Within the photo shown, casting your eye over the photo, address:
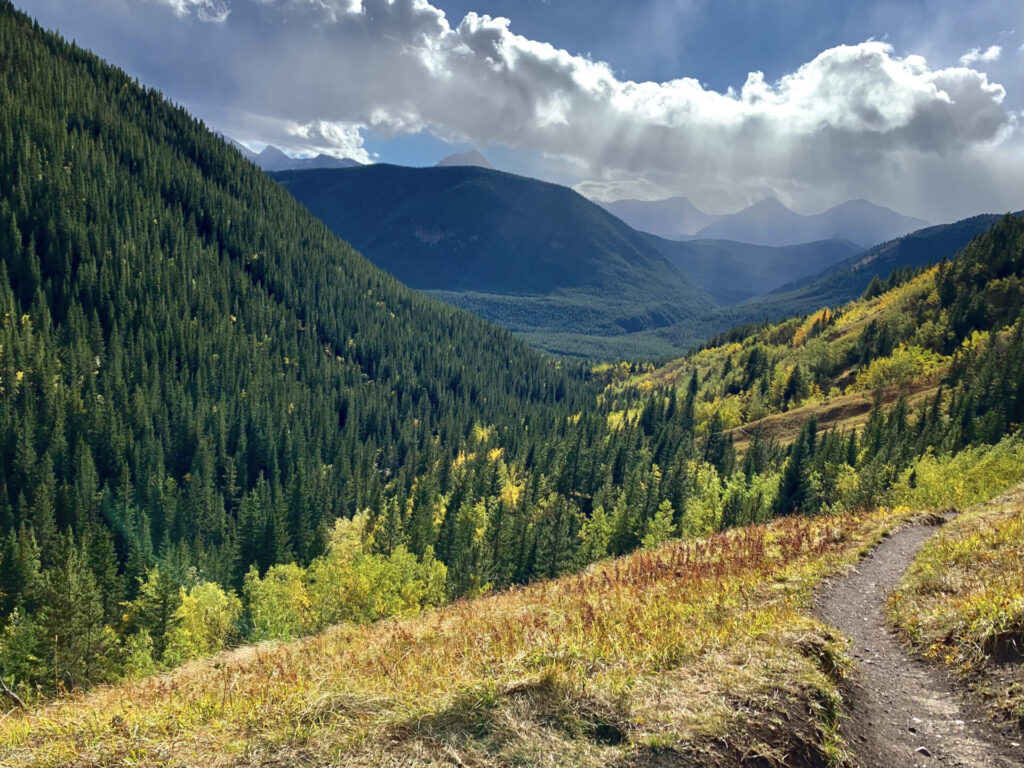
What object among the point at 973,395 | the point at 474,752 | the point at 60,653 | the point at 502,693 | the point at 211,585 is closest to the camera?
the point at 474,752

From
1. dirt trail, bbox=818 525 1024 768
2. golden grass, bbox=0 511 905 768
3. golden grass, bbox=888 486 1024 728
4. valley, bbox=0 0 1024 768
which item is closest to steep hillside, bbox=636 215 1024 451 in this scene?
valley, bbox=0 0 1024 768

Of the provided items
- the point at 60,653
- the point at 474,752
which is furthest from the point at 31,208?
the point at 474,752

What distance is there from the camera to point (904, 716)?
7848mm

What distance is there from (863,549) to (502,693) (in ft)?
52.0

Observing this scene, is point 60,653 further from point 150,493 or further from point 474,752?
point 150,493

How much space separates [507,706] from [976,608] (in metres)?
9.71

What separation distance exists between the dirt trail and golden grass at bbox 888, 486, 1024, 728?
0.45 m

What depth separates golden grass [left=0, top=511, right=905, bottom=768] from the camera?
20.0 feet

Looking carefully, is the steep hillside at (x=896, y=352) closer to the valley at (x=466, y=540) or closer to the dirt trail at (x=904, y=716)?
the valley at (x=466, y=540)

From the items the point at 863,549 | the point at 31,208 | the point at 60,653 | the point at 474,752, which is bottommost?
the point at 60,653

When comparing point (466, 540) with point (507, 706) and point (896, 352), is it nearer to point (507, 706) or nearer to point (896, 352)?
point (507, 706)

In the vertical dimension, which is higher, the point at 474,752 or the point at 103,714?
the point at 474,752

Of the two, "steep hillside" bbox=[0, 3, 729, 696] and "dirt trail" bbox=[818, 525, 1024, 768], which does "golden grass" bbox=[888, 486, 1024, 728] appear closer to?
"dirt trail" bbox=[818, 525, 1024, 768]

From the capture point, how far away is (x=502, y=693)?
6.97 meters
